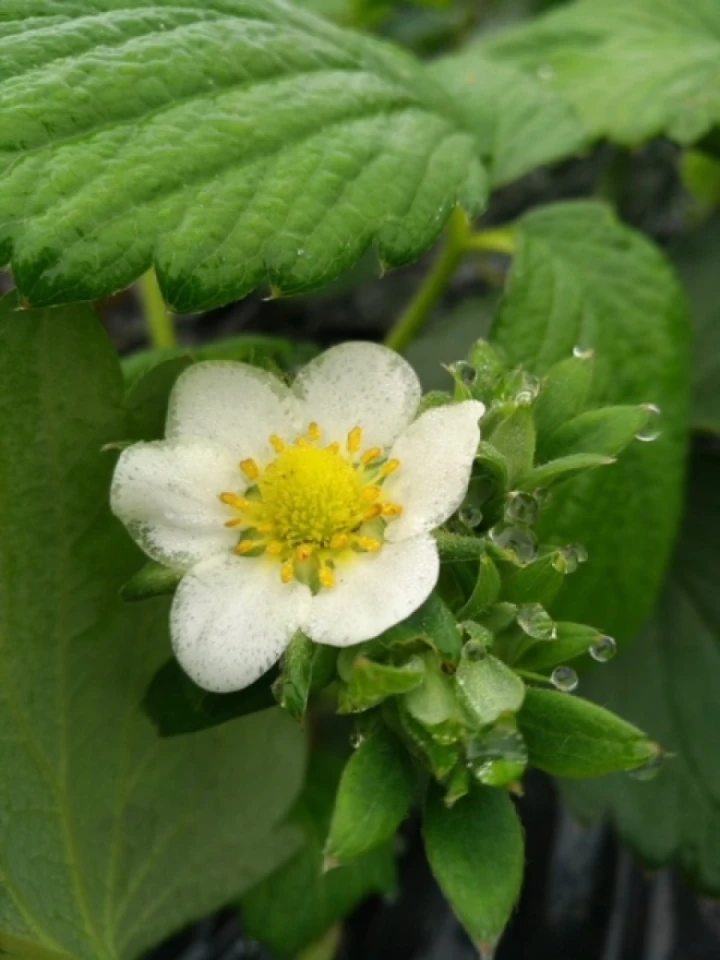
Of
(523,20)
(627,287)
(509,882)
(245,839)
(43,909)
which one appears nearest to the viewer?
(509,882)

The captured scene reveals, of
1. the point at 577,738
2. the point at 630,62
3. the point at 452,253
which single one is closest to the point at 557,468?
the point at 577,738

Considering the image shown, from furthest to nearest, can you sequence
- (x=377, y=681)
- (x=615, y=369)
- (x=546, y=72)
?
(x=546, y=72) → (x=615, y=369) → (x=377, y=681)

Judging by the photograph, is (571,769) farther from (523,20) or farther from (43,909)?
(523,20)

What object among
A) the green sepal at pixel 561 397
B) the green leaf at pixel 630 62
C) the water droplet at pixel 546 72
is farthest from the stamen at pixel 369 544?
the water droplet at pixel 546 72

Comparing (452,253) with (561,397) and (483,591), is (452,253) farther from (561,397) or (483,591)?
(483,591)

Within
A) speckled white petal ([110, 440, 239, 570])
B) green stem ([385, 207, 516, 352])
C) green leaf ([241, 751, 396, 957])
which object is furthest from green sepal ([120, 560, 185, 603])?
green stem ([385, 207, 516, 352])

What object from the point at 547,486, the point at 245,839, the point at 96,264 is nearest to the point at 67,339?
the point at 96,264
